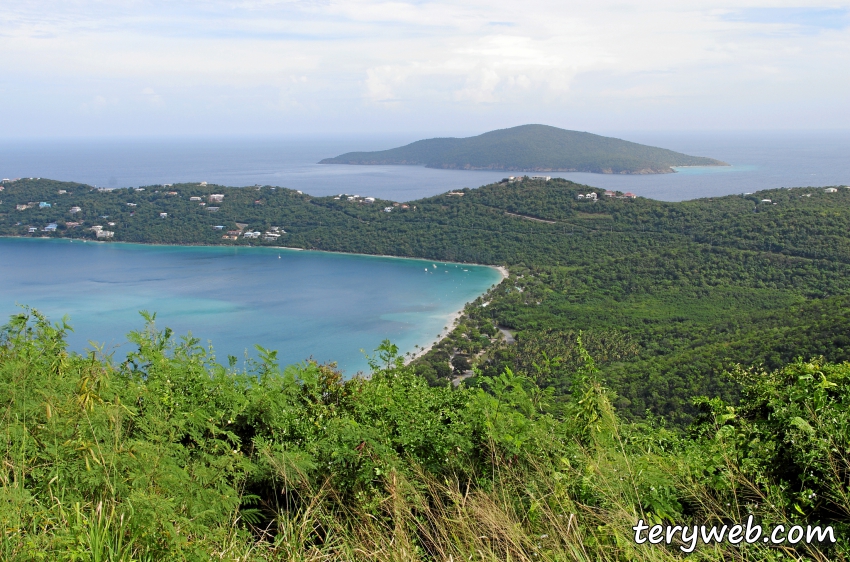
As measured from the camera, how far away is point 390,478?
→ 2.47 m

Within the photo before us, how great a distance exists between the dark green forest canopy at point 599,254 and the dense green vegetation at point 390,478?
4.11 metres

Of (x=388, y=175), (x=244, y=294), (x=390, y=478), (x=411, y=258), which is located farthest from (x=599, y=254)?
(x=388, y=175)

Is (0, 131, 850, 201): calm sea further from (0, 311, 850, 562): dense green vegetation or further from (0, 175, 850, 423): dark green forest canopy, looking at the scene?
(0, 311, 850, 562): dense green vegetation

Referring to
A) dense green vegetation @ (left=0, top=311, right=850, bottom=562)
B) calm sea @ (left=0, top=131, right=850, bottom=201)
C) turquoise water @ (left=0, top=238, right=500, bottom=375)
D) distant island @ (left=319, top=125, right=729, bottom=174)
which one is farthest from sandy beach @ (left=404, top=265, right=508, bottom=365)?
distant island @ (left=319, top=125, right=729, bottom=174)

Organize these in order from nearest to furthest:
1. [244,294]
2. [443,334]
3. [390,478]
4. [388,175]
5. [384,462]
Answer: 1. [390,478]
2. [384,462]
3. [443,334]
4. [244,294]
5. [388,175]

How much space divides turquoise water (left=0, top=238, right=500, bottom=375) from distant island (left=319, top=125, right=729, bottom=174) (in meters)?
53.4

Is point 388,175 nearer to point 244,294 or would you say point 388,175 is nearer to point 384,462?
point 244,294

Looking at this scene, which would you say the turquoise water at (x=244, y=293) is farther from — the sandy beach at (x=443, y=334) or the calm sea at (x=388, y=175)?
the calm sea at (x=388, y=175)

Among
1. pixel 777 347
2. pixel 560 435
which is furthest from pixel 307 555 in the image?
pixel 777 347

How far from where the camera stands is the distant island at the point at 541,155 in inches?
3223

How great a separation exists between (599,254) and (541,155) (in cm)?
5780

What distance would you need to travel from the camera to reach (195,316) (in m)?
25.2

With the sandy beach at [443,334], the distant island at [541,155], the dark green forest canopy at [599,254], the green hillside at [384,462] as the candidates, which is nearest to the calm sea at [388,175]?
the distant island at [541,155]

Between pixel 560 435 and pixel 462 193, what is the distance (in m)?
39.5
